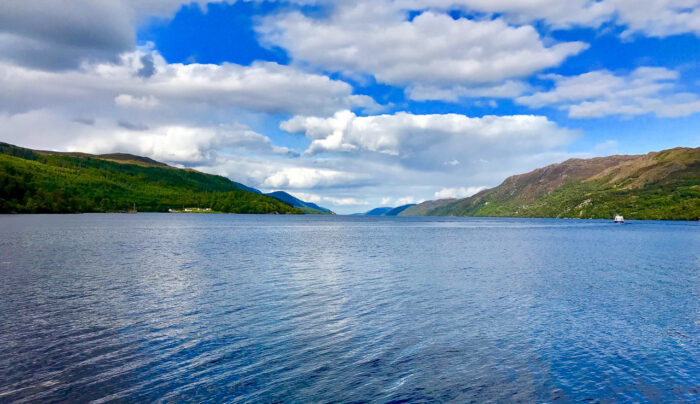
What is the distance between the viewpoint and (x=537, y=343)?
2780cm

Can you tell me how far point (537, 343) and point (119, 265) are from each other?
56.6 m

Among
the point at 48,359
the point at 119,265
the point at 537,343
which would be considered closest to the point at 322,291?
the point at 537,343

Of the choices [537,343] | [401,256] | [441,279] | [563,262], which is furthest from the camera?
[401,256]

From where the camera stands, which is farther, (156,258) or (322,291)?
(156,258)

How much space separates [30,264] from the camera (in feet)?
194

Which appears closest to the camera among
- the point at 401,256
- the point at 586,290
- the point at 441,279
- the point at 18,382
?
the point at 18,382

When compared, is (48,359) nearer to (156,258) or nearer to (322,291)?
(322,291)

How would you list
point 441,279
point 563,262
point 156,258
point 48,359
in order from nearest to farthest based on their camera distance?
point 48,359
point 441,279
point 156,258
point 563,262

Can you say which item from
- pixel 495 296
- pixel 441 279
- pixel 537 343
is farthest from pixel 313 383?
pixel 441 279

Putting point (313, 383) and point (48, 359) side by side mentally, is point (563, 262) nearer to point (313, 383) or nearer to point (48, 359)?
point (313, 383)

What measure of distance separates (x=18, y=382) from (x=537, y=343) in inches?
1136

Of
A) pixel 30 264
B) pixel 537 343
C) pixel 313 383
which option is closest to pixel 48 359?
pixel 313 383

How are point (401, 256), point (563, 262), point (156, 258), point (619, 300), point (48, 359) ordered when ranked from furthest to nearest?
point (401, 256)
point (563, 262)
point (156, 258)
point (619, 300)
point (48, 359)

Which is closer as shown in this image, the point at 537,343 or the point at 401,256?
the point at 537,343
